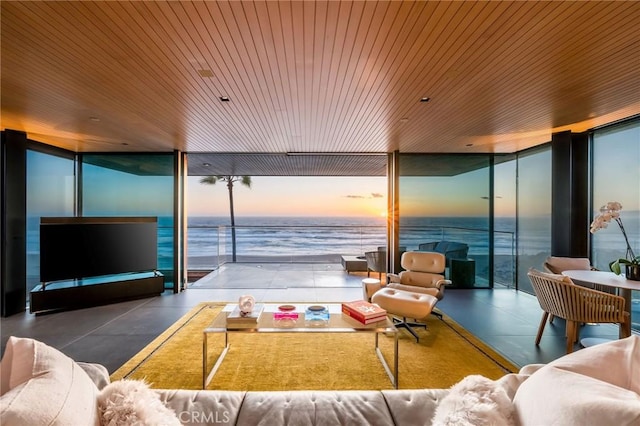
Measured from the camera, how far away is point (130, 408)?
93 centimetres

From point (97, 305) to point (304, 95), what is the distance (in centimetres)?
428

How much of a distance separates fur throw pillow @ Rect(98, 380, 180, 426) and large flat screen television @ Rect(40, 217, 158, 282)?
433cm

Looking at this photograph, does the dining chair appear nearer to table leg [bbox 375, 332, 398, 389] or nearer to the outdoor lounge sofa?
table leg [bbox 375, 332, 398, 389]

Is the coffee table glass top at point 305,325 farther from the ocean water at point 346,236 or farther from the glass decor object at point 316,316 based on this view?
the ocean water at point 346,236

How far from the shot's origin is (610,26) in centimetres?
179

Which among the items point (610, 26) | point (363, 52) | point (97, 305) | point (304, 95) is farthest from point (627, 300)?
point (97, 305)

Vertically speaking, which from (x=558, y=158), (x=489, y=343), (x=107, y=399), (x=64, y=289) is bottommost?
(x=489, y=343)

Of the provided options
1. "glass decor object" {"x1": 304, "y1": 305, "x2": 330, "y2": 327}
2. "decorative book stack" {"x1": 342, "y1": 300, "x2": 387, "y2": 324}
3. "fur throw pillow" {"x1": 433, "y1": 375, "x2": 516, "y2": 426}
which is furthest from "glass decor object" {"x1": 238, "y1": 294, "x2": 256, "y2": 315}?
"fur throw pillow" {"x1": 433, "y1": 375, "x2": 516, "y2": 426}

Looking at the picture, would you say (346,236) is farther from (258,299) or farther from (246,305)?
(246,305)

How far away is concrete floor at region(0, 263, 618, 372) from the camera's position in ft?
9.69

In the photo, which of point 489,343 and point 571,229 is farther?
point 571,229

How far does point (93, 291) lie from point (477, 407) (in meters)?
5.14

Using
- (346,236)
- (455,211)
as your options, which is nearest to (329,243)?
(346,236)

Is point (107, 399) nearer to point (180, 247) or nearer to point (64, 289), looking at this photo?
point (64, 289)
